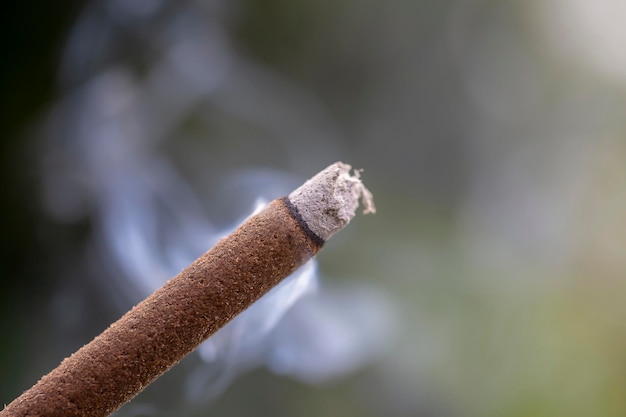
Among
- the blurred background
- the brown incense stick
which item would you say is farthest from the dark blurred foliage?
the brown incense stick

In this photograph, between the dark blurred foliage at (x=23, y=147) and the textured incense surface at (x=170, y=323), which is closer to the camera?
the textured incense surface at (x=170, y=323)

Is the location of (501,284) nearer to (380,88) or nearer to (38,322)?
(380,88)

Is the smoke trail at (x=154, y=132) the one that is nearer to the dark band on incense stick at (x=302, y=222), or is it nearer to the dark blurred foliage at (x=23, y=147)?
the dark blurred foliage at (x=23, y=147)

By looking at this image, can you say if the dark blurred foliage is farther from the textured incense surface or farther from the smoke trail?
the textured incense surface

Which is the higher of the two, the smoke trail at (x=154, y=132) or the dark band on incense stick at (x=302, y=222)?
the smoke trail at (x=154, y=132)

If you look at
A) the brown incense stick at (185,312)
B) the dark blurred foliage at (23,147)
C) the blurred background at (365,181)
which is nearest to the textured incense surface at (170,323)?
the brown incense stick at (185,312)

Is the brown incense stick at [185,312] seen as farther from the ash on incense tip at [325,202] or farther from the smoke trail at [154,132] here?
the smoke trail at [154,132]

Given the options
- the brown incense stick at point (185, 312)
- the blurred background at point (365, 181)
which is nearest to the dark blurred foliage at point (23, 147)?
the blurred background at point (365, 181)
